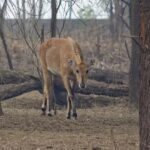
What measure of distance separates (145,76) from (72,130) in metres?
4.36

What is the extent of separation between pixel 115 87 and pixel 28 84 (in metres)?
2.35

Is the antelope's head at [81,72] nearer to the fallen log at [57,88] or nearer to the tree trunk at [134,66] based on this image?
the tree trunk at [134,66]

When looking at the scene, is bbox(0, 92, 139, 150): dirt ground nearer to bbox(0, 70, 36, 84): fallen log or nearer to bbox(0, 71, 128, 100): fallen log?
bbox(0, 71, 128, 100): fallen log

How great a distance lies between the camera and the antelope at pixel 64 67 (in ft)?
40.2

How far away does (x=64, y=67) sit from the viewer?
42.3 feet

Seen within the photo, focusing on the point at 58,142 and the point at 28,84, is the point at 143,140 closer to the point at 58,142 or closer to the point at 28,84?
the point at 58,142

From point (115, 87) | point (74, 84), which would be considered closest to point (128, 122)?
point (74, 84)

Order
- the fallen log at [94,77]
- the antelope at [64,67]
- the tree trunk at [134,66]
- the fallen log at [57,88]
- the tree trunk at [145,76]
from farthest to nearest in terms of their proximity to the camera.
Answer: the fallen log at [94,77] → the fallen log at [57,88] → the tree trunk at [134,66] → the antelope at [64,67] → the tree trunk at [145,76]

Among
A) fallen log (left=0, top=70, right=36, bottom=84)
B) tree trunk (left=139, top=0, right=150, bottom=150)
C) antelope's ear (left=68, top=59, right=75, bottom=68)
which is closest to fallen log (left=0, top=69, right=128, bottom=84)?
fallen log (left=0, top=70, right=36, bottom=84)

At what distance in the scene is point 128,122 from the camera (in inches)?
470

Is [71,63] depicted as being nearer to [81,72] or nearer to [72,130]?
[81,72]

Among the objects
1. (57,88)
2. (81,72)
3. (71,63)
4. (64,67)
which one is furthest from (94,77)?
(81,72)

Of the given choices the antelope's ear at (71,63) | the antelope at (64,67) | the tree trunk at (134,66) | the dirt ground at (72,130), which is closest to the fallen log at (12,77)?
the dirt ground at (72,130)

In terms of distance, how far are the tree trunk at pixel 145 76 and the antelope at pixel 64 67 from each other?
5359mm
